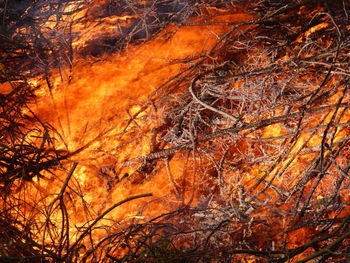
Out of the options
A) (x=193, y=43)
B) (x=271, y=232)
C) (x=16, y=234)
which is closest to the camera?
(x=16, y=234)

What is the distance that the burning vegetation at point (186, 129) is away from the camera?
3050 mm

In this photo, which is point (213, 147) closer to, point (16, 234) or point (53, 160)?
point (53, 160)

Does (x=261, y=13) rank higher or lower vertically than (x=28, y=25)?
lower

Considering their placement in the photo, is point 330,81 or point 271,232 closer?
point 271,232

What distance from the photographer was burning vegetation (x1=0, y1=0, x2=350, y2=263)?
10.0 ft

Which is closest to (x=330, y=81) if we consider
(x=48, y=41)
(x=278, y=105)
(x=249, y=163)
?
(x=278, y=105)

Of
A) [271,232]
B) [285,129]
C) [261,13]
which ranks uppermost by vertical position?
[261,13]

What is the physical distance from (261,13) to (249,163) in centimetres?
306

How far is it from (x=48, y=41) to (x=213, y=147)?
13.5ft

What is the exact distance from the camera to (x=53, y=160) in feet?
13.2

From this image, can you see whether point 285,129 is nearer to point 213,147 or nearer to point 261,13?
point 213,147

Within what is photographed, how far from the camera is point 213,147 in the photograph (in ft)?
13.3

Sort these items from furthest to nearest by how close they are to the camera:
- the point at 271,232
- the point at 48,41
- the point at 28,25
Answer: the point at 28,25 → the point at 48,41 → the point at 271,232

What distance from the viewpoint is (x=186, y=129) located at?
167 inches
